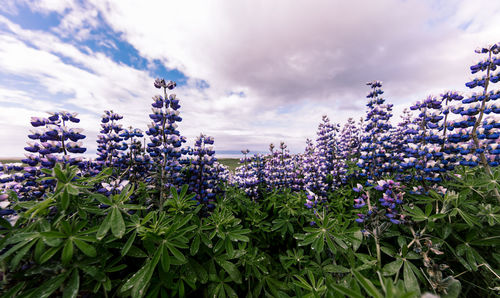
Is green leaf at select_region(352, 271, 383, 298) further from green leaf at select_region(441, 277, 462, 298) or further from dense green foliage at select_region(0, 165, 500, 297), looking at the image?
green leaf at select_region(441, 277, 462, 298)

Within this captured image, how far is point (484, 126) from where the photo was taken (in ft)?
7.11

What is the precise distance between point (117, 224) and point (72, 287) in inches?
17.1

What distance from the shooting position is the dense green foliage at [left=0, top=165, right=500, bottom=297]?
50.0 inches

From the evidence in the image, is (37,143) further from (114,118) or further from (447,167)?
(447,167)

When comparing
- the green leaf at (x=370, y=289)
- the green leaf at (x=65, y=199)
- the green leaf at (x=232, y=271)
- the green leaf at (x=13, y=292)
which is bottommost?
the green leaf at (x=232, y=271)

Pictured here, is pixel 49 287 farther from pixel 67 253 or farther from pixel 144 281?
pixel 144 281

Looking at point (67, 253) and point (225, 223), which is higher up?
point (67, 253)

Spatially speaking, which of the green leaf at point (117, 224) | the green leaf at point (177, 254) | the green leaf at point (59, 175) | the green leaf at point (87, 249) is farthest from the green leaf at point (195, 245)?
the green leaf at point (59, 175)

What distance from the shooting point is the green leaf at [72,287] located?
120 cm

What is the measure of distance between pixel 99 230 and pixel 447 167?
3772 millimetres

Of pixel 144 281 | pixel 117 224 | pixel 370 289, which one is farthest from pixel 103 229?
pixel 370 289

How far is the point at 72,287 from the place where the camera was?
4.04 ft

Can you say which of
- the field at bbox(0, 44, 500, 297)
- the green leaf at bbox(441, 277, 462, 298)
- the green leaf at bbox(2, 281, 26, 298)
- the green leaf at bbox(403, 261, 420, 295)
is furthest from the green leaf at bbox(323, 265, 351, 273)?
the green leaf at bbox(2, 281, 26, 298)

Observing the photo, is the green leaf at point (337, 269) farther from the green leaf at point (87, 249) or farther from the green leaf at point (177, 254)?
the green leaf at point (87, 249)
